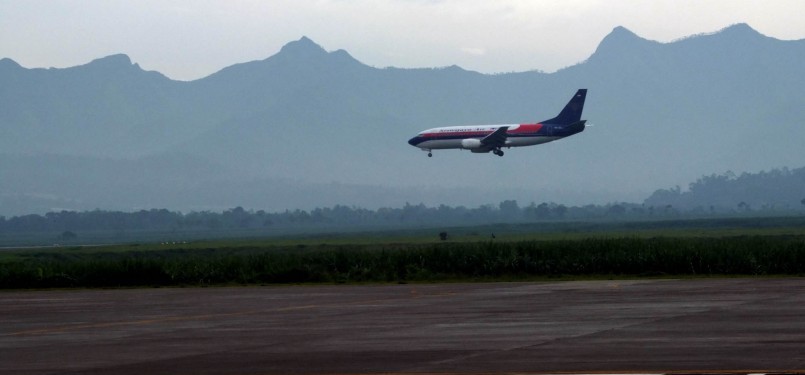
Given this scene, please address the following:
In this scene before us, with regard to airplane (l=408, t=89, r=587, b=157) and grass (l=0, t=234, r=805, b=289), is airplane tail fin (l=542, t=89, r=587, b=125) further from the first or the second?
grass (l=0, t=234, r=805, b=289)

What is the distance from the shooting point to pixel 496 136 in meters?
112

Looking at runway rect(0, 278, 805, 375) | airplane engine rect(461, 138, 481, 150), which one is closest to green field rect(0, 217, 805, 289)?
runway rect(0, 278, 805, 375)

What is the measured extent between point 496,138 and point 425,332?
88.5 m

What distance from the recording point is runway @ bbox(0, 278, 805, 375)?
19844 mm

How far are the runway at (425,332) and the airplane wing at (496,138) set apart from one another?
73.1m

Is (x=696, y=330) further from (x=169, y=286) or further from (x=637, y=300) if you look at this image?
(x=169, y=286)

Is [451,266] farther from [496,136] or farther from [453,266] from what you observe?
[496,136]

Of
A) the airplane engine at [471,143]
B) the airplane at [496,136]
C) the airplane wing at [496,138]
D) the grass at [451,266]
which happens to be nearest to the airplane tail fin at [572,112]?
the airplane at [496,136]

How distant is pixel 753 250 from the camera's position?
4772 cm

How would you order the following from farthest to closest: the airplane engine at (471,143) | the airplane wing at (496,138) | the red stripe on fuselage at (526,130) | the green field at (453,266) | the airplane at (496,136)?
the red stripe on fuselage at (526,130)
the airplane engine at (471,143)
the airplane at (496,136)
the airplane wing at (496,138)
the green field at (453,266)

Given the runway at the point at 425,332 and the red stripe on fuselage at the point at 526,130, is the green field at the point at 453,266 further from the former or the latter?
the red stripe on fuselage at the point at 526,130

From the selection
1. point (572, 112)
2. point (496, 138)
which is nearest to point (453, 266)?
point (496, 138)

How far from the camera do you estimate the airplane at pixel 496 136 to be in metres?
112

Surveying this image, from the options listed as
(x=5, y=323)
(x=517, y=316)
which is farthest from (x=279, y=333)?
(x=5, y=323)
